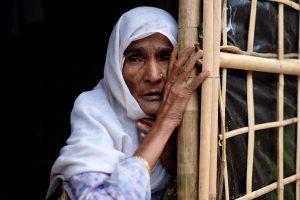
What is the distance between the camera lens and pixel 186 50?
150 cm

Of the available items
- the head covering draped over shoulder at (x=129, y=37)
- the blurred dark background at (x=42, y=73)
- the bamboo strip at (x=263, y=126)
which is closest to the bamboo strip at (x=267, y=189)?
the bamboo strip at (x=263, y=126)

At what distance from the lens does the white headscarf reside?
1.51 m

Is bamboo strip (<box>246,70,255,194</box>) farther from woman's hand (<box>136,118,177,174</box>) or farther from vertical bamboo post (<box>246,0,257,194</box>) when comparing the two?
woman's hand (<box>136,118,177,174</box>)

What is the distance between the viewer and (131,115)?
1.70 m

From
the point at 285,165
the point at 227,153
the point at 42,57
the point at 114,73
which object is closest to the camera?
the point at 227,153

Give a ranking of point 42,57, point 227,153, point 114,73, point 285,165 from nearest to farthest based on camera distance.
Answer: point 227,153, point 114,73, point 285,165, point 42,57

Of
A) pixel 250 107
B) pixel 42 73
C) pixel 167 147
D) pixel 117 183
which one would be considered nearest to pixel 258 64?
pixel 250 107

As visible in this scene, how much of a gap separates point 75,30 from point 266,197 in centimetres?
284

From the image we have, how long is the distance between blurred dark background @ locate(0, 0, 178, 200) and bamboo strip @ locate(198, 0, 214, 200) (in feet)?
7.04

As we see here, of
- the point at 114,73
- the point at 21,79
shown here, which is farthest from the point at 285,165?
the point at 21,79

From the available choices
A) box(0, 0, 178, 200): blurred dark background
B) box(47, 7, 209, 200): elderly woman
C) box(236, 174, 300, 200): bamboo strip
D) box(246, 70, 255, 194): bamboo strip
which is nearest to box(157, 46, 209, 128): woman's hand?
box(47, 7, 209, 200): elderly woman

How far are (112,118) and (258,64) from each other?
0.64 metres

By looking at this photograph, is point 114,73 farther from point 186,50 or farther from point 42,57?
point 42,57

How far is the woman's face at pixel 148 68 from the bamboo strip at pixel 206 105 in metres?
0.25
